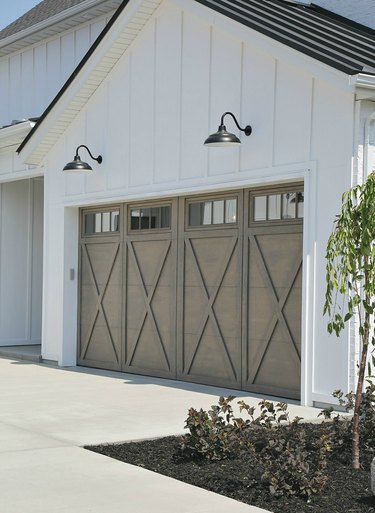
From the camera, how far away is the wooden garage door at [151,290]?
41.9ft

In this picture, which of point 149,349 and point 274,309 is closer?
point 274,309

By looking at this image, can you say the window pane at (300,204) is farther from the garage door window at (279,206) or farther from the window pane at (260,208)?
the window pane at (260,208)

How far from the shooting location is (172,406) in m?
10.0

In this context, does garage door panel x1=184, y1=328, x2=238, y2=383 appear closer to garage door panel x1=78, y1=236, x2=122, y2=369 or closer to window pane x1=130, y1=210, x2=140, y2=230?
garage door panel x1=78, y1=236, x2=122, y2=369

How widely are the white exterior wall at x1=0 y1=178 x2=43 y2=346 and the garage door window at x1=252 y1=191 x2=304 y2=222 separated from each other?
773 cm

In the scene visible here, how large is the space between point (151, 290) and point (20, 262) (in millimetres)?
5578

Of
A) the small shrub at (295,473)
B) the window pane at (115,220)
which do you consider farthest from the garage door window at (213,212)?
the small shrub at (295,473)

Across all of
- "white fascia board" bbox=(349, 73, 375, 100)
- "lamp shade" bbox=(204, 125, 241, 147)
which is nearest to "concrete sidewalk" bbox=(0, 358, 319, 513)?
"lamp shade" bbox=(204, 125, 241, 147)

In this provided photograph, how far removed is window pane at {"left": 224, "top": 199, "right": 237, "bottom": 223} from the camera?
11.7 m

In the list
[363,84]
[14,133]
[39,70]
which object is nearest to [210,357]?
[363,84]

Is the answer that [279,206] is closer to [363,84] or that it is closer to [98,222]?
[363,84]

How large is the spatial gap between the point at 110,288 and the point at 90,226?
1.25m

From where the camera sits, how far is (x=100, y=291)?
46.8ft

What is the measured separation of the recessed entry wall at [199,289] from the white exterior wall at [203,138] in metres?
0.35
